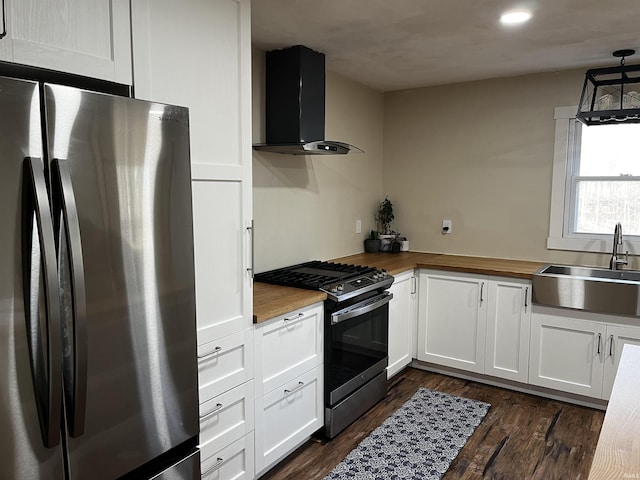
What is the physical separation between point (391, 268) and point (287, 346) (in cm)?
122

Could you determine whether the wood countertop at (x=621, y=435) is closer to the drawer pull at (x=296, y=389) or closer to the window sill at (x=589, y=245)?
the drawer pull at (x=296, y=389)

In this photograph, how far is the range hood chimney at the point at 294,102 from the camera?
296cm

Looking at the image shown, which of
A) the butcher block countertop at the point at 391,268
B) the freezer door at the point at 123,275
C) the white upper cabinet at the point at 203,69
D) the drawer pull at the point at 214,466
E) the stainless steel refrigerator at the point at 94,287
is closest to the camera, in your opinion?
the stainless steel refrigerator at the point at 94,287

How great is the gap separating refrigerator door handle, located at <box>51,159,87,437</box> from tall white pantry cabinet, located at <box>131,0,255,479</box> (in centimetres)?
53

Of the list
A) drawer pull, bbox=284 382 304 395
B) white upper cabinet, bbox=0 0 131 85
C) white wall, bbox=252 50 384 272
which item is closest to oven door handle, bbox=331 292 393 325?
drawer pull, bbox=284 382 304 395

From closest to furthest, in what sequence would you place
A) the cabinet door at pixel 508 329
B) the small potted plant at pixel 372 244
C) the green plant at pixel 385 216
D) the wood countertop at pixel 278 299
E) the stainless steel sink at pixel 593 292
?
1. the wood countertop at pixel 278 299
2. the stainless steel sink at pixel 593 292
3. the cabinet door at pixel 508 329
4. the small potted plant at pixel 372 244
5. the green plant at pixel 385 216

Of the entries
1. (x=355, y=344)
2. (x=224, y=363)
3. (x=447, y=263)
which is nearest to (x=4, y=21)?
(x=224, y=363)

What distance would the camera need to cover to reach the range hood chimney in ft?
9.71

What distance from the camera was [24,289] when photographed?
1.19m

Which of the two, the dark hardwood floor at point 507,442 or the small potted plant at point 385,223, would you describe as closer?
the dark hardwood floor at point 507,442

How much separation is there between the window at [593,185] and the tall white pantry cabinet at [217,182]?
2624 mm

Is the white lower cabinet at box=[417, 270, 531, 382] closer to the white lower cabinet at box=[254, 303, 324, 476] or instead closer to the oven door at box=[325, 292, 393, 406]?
the oven door at box=[325, 292, 393, 406]

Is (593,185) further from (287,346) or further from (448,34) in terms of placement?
(287,346)

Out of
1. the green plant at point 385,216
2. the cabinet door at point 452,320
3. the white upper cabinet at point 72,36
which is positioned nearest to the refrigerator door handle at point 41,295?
the white upper cabinet at point 72,36
